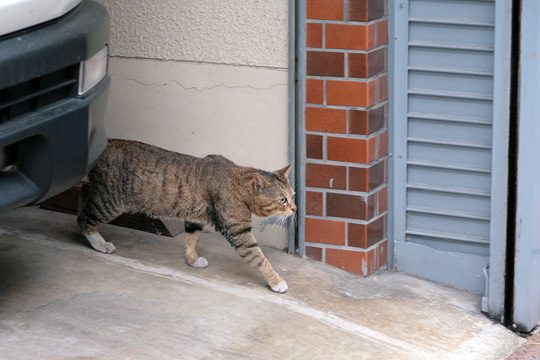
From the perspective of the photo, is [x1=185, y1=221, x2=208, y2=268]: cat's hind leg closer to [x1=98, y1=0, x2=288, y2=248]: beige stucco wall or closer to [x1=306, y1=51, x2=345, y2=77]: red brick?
[x1=98, y1=0, x2=288, y2=248]: beige stucco wall

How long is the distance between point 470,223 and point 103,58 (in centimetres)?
217

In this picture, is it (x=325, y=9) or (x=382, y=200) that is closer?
(x=325, y=9)

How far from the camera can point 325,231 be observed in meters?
5.66

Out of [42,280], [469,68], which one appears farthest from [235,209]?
[469,68]

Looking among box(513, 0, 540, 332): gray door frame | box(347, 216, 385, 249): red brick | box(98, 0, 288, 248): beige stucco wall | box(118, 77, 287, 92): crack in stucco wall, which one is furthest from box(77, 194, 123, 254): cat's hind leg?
box(513, 0, 540, 332): gray door frame

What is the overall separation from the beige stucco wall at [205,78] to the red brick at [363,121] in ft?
1.31

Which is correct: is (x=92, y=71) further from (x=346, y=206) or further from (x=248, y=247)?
(x=346, y=206)

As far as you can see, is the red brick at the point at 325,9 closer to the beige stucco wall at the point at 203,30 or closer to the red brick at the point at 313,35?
the red brick at the point at 313,35

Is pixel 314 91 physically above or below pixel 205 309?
above

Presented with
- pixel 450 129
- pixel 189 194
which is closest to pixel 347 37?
pixel 450 129

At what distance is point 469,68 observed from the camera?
531cm

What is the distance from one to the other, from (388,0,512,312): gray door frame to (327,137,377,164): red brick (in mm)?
213

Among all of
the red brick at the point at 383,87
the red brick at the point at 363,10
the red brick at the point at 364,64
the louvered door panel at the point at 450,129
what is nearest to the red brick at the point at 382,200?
the louvered door panel at the point at 450,129

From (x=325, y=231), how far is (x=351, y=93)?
2.59 ft
